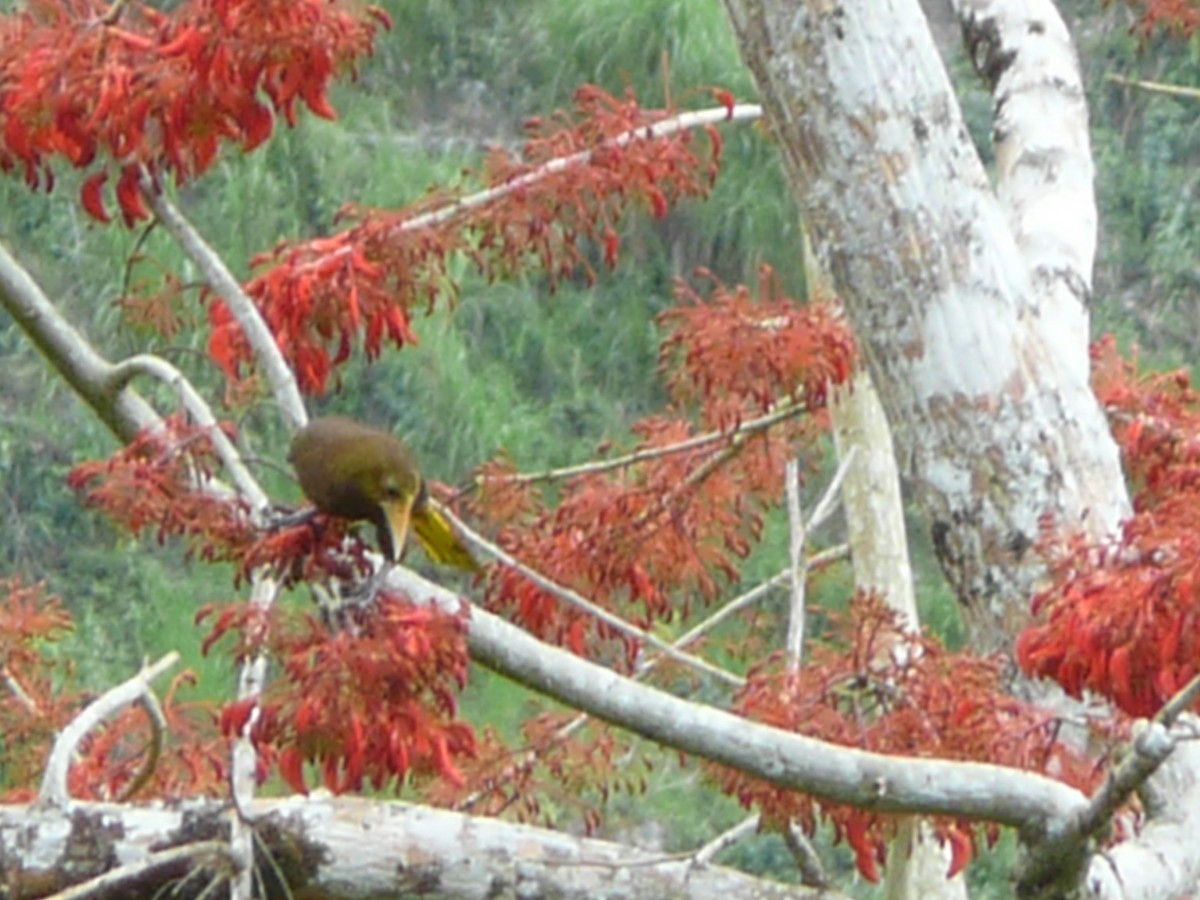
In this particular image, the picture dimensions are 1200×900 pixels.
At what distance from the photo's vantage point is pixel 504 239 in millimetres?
2441

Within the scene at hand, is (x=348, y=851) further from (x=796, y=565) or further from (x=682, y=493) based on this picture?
(x=796, y=565)

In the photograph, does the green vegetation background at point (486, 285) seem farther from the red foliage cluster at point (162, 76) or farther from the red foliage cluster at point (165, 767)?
the red foliage cluster at point (162, 76)

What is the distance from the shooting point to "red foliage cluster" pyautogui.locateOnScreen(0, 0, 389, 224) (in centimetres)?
185

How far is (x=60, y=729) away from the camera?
2.61 metres

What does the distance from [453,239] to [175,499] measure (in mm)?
703

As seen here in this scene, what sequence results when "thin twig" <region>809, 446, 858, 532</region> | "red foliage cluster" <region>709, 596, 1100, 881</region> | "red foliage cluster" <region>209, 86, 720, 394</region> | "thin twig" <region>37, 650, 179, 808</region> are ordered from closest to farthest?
"thin twig" <region>37, 650, 179, 808</region>
"red foliage cluster" <region>709, 596, 1100, 881</region>
"red foliage cluster" <region>209, 86, 720, 394</region>
"thin twig" <region>809, 446, 858, 532</region>

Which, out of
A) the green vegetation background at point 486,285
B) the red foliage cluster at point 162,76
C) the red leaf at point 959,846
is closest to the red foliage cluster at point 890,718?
the red leaf at point 959,846

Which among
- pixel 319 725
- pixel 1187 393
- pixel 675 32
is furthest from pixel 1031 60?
pixel 675 32

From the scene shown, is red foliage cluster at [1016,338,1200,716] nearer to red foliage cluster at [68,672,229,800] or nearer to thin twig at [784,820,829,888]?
thin twig at [784,820,829,888]

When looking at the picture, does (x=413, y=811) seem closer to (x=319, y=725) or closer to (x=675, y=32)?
(x=319, y=725)

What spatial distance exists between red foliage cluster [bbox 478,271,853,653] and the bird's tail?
59 cm

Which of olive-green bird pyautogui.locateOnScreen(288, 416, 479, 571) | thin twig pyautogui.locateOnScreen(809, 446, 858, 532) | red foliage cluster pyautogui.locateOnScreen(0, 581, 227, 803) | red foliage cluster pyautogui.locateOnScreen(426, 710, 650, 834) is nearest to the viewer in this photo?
olive-green bird pyautogui.locateOnScreen(288, 416, 479, 571)

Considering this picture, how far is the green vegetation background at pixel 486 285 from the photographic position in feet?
20.4

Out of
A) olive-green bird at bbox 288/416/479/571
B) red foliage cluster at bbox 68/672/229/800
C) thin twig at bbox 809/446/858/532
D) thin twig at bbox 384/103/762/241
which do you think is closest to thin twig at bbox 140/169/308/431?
olive-green bird at bbox 288/416/479/571
